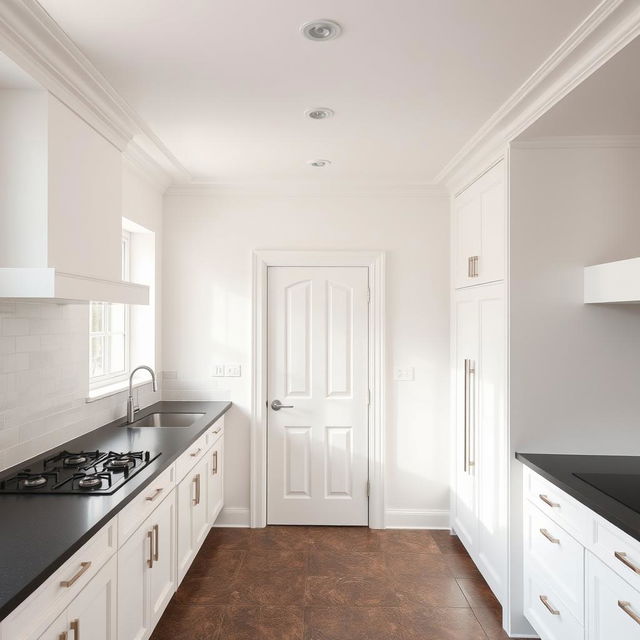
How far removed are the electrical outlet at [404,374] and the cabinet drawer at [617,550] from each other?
6.57 ft

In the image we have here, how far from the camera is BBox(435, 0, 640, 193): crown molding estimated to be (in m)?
1.62

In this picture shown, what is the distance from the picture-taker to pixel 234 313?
3863mm

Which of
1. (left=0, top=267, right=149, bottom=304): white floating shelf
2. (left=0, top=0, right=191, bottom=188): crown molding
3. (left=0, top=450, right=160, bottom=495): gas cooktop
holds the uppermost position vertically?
(left=0, top=0, right=191, bottom=188): crown molding

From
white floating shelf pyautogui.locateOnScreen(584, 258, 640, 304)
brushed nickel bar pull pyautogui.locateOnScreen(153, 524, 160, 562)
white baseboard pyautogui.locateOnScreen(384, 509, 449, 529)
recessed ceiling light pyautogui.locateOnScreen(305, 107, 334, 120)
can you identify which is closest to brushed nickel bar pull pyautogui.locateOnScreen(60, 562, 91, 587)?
brushed nickel bar pull pyautogui.locateOnScreen(153, 524, 160, 562)

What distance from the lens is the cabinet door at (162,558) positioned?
2262 mm

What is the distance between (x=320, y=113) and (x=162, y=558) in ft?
7.34

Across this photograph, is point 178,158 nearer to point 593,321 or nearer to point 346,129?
point 346,129

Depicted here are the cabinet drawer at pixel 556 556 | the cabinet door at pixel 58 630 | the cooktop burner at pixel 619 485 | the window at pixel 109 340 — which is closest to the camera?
the cabinet door at pixel 58 630

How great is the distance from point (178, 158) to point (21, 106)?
1417mm

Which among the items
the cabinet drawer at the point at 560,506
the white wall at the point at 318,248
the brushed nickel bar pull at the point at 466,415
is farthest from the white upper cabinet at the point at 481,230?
the cabinet drawer at the point at 560,506

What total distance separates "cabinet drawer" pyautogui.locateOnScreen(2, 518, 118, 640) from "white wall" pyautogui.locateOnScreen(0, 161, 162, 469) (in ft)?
2.31

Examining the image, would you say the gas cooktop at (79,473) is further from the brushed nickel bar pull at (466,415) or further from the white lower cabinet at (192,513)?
the brushed nickel bar pull at (466,415)

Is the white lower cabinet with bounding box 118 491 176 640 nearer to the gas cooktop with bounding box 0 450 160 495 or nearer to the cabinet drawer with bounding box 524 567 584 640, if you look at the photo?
the gas cooktop with bounding box 0 450 160 495

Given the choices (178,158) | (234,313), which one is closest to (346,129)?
(178,158)
